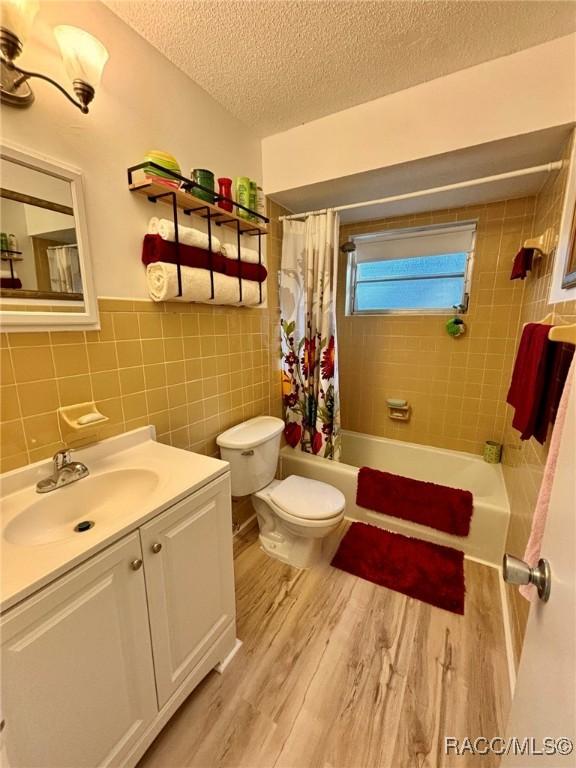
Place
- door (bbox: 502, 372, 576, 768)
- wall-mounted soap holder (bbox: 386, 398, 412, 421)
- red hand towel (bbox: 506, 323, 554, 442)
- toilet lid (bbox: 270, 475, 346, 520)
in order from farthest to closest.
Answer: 1. wall-mounted soap holder (bbox: 386, 398, 412, 421)
2. toilet lid (bbox: 270, 475, 346, 520)
3. red hand towel (bbox: 506, 323, 554, 442)
4. door (bbox: 502, 372, 576, 768)

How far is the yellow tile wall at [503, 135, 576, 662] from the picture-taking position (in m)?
1.21

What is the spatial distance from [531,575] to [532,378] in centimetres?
70

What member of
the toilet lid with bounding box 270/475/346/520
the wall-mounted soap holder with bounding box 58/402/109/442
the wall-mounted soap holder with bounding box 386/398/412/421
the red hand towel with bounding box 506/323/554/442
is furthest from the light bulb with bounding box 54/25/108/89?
the wall-mounted soap holder with bounding box 386/398/412/421

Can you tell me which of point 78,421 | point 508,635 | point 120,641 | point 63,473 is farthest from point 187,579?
point 508,635

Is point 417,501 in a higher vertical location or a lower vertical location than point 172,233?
lower

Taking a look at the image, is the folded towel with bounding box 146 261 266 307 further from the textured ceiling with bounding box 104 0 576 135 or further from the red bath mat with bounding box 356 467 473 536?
the red bath mat with bounding box 356 467 473 536

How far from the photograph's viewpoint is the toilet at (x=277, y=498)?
1.63 metres

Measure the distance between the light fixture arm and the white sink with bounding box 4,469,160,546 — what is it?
1.18 metres

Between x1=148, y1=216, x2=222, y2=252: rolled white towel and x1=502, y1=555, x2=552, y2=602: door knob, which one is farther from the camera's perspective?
x1=148, y1=216, x2=222, y2=252: rolled white towel

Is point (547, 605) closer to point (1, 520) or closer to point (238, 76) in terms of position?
point (1, 520)

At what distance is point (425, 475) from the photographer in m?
2.45

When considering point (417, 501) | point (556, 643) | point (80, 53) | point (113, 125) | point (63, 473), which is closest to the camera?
point (556, 643)

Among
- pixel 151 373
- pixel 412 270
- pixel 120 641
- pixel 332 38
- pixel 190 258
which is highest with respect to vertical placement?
pixel 332 38

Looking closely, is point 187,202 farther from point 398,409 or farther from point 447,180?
point 398,409
